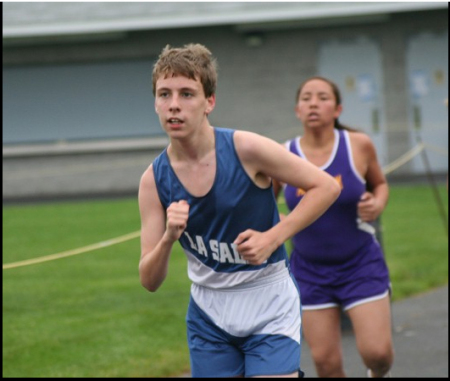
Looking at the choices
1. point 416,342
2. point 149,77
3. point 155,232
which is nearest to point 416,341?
point 416,342

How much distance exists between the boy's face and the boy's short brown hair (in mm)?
24

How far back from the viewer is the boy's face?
3932mm

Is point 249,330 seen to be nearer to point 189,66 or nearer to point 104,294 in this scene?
point 189,66

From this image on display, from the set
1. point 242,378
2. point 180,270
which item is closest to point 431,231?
point 180,270

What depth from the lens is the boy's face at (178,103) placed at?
3.93 meters

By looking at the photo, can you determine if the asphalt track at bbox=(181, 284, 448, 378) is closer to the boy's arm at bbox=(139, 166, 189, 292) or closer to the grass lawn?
the grass lawn

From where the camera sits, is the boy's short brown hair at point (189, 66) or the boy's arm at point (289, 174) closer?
the boy's short brown hair at point (189, 66)

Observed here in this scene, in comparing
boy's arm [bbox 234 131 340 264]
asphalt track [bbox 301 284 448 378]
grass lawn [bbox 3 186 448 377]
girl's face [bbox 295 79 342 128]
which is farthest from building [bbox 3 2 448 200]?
boy's arm [bbox 234 131 340 264]

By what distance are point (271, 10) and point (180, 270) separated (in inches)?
475

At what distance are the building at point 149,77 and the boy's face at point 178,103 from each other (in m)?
19.3

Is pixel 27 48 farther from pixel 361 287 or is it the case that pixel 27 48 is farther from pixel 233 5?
pixel 361 287

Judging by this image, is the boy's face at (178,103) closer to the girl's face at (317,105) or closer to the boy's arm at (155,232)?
the boy's arm at (155,232)

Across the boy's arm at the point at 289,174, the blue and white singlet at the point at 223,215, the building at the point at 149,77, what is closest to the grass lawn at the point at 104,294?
the blue and white singlet at the point at 223,215

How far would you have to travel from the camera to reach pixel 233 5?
926 inches
